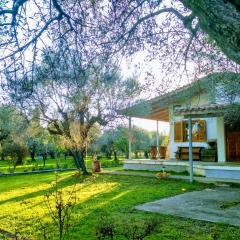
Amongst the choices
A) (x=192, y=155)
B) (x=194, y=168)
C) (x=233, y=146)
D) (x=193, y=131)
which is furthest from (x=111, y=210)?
(x=193, y=131)

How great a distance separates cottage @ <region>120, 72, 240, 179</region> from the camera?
14625mm

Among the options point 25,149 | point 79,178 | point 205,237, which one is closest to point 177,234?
point 205,237

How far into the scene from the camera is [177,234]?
22.3ft

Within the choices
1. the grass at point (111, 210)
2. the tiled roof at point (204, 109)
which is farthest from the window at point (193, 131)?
the grass at point (111, 210)

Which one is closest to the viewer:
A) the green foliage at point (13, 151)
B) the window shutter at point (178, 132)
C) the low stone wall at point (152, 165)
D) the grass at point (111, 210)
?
the grass at point (111, 210)

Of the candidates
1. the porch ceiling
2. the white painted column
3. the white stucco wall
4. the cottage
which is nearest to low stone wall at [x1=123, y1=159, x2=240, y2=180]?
the cottage

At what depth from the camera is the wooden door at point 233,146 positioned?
57.0 ft

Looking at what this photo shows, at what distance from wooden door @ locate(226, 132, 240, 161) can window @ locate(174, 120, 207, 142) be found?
4.32 feet

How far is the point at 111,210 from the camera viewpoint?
937cm

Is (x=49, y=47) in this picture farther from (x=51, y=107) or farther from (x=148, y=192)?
(x=51, y=107)

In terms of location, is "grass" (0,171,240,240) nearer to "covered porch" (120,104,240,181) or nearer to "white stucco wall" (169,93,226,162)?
"covered porch" (120,104,240,181)

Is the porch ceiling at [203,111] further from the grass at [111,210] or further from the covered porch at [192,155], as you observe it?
the grass at [111,210]

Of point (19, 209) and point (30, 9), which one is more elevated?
point (30, 9)

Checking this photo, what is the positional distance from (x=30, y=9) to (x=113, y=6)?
128 cm
